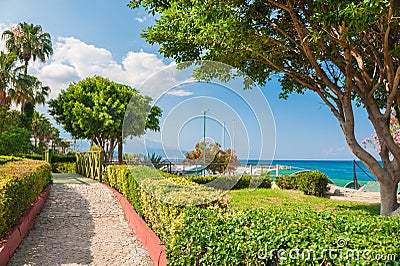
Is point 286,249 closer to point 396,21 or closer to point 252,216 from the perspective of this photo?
point 252,216

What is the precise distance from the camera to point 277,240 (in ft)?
9.27

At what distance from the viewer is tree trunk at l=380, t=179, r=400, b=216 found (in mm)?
7484

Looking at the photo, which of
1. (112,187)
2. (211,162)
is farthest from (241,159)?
(112,187)

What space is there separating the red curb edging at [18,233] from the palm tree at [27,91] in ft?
79.4

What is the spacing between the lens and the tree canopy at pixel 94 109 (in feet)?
79.5

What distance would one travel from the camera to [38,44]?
110ft

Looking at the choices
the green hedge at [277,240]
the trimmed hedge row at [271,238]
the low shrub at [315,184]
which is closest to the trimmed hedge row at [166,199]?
the trimmed hedge row at [271,238]

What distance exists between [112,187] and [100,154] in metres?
4.08

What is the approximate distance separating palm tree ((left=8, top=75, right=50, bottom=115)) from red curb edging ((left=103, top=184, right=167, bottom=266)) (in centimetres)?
2533

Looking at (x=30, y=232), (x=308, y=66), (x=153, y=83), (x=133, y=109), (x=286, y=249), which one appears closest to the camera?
(x=286, y=249)

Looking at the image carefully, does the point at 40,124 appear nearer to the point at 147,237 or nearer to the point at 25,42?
the point at 25,42

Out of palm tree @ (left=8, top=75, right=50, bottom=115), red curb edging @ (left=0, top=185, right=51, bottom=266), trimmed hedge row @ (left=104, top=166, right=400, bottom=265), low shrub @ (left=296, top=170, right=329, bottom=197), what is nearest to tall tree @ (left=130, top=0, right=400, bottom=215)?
trimmed hedge row @ (left=104, top=166, right=400, bottom=265)

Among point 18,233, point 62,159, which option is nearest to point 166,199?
point 18,233

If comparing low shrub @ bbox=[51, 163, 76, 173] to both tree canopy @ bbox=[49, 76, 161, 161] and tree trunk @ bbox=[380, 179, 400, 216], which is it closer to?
tree canopy @ bbox=[49, 76, 161, 161]
